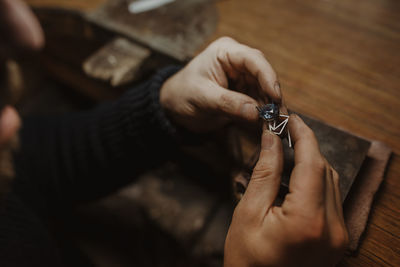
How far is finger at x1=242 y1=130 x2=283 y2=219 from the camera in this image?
0.59 meters

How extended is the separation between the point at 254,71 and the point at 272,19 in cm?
66

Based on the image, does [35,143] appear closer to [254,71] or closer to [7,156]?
[7,156]

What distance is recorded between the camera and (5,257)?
806mm

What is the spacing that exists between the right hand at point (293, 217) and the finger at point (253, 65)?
0.11 metres

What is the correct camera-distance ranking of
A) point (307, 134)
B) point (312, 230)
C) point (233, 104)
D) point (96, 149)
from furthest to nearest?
point (96, 149), point (233, 104), point (307, 134), point (312, 230)

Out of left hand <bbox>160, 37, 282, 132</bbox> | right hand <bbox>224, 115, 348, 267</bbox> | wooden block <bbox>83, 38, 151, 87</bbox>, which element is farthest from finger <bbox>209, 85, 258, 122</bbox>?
wooden block <bbox>83, 38, 151, 87</bbox>

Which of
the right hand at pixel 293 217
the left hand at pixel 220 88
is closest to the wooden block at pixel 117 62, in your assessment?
the left hand at pixel 220 88

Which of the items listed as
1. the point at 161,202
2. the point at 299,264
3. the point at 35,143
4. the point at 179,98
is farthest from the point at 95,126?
the point at 299,264

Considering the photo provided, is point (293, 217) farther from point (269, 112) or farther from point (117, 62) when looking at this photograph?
point (117, 62)

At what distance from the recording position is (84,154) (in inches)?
41.3

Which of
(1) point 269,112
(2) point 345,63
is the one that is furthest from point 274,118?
(2) point 345,63

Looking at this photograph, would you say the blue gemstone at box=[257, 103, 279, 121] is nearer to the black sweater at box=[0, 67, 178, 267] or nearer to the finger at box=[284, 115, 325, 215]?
the finger at box=[284, 115, 325, 215]

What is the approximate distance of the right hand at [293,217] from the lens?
519 mm

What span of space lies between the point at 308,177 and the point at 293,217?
0.08m
